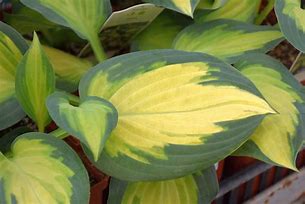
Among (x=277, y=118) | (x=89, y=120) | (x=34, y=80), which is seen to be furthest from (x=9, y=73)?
(x=277, y=118)

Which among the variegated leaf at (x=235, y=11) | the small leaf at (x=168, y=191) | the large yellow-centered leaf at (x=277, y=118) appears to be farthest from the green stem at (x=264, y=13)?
the small leaf at (x=168, y=191)

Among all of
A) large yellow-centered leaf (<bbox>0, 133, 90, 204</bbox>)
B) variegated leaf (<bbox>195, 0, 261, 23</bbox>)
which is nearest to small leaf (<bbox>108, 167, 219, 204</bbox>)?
large yellow-centered leaf (<bbox>0, 133, 90, 204</bbox>)

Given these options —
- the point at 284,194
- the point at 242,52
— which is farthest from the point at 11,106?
the point at 284,194

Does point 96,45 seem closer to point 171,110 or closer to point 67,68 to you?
point 67,68

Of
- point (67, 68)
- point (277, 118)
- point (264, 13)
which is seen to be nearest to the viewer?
point (277, 118)

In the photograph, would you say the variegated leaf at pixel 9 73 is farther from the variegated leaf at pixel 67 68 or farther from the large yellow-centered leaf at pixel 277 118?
the large yellow-centered leaf at pixel 277 118

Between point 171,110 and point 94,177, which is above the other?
point 171,110

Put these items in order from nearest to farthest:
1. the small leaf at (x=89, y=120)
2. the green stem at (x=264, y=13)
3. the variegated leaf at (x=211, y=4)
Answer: the small leaf at (x=89, y=120), the variegated leaf at (x=211, y=4), the green stem at (x=264, y=13)
